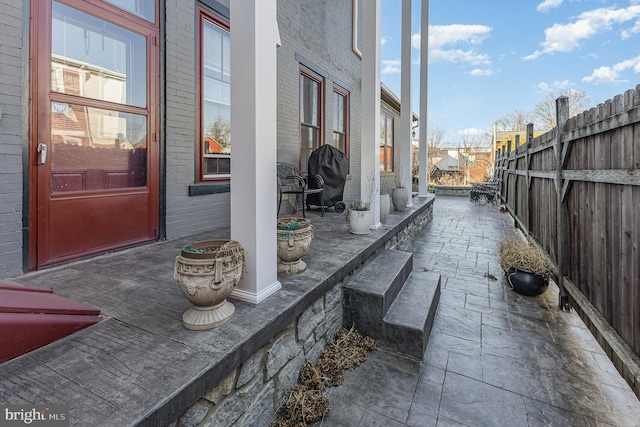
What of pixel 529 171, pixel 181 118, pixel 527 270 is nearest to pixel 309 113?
pixel 181 118

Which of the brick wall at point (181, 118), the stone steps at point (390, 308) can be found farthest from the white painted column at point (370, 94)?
the brick wall at point (181, 118)

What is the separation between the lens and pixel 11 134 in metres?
2.04

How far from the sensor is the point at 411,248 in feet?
16.0

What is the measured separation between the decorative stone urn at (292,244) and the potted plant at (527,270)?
2.31 meters

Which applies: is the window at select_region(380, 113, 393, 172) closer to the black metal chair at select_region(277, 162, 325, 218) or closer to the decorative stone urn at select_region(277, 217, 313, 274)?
the black metal chair at select_region(277, 162, 325, 218)

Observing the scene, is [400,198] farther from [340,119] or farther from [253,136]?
[253,136]

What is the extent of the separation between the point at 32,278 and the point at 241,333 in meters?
1.67

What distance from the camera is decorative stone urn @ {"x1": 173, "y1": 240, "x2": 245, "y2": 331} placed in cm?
136

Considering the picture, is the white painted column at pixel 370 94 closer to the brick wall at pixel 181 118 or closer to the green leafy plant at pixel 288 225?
the green leafy plant at pixel 288 225

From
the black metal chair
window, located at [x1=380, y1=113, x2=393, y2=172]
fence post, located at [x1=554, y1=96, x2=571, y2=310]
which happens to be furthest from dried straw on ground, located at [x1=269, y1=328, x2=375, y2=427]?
window, located at [x1=380, y1=113, x2=393, y2=172]

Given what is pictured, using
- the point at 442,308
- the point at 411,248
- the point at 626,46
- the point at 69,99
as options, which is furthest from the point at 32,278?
the point at 626,46

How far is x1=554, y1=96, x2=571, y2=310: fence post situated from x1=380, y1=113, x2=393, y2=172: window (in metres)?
6.64

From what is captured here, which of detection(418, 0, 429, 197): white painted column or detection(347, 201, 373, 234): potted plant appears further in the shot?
detection(418, 0, 429, 197): white painted column

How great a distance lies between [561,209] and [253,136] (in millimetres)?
2779
